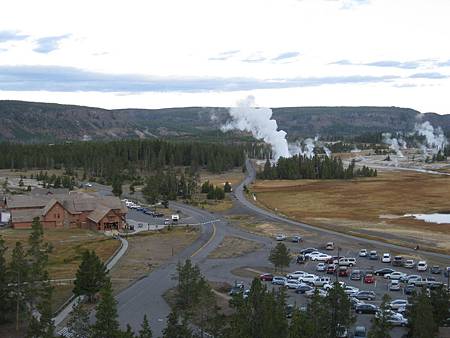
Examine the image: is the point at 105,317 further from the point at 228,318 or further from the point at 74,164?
the point at 74,164

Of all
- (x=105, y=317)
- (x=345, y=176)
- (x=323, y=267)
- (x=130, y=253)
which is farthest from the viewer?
(x=345, y=176)

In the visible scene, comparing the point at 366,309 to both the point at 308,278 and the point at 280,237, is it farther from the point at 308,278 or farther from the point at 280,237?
the point at 280,237

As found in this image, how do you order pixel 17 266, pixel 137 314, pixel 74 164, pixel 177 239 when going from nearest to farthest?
pixel 17 266 < pixel 137 314 < pixel 177 239 < pixel 74 164

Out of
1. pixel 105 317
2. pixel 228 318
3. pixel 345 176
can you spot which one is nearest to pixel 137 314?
pixel 228 318

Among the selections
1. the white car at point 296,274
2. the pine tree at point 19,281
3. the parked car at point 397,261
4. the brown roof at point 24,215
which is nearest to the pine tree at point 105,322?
the pine tree at point 19,281

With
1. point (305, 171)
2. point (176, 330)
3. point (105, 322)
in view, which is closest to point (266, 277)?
point (176, 330)

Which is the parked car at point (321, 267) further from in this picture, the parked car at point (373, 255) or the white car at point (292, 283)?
the parked car at point (373, 255)
